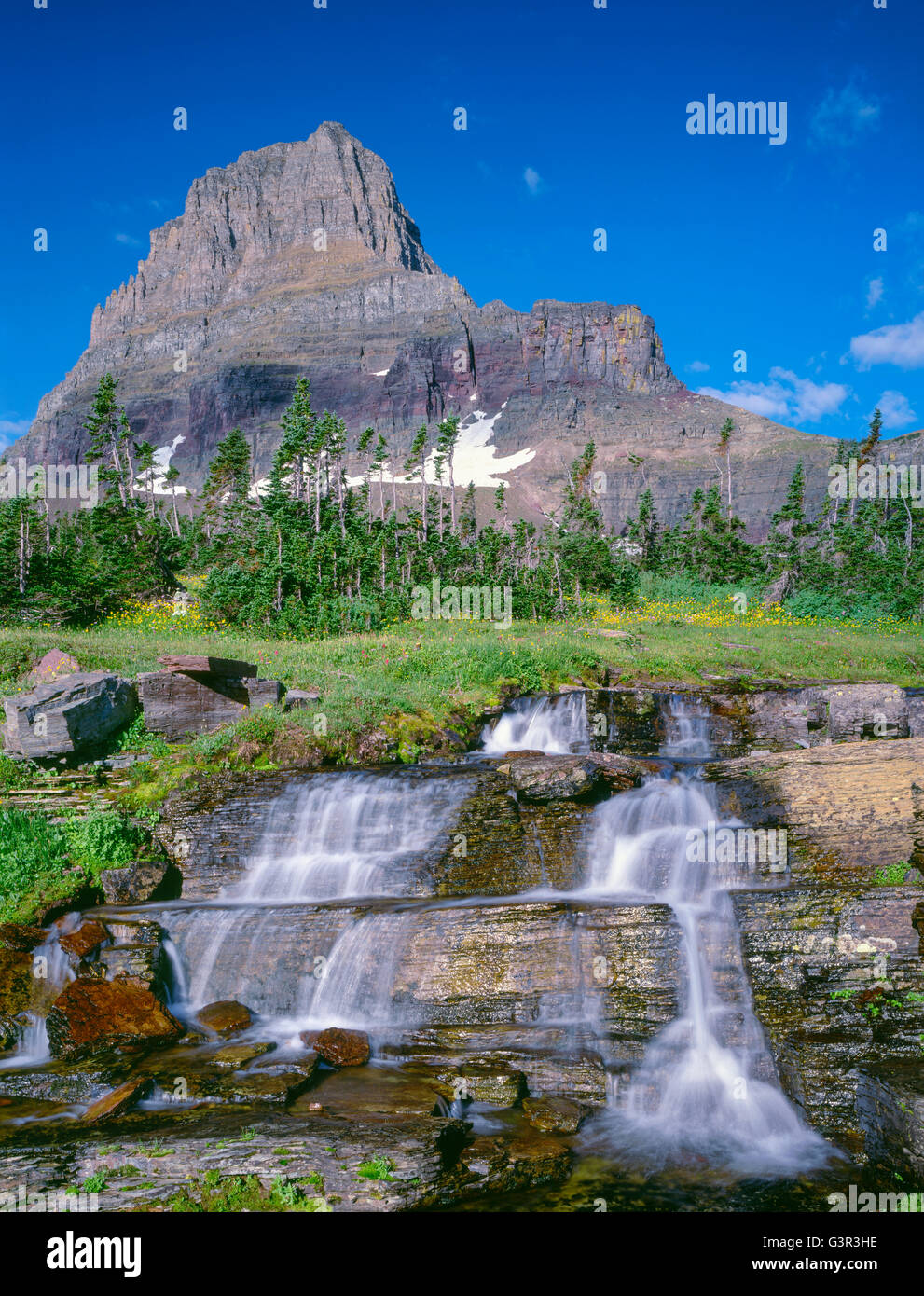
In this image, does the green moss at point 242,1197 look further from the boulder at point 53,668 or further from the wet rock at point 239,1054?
the boulder at point 53,668

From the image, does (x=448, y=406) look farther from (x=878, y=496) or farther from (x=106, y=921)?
(x=106, y=921)

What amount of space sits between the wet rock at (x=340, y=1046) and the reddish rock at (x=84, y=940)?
343 centimetres

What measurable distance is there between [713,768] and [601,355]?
192 metres

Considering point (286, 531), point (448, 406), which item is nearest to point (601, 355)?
point (448, 406)

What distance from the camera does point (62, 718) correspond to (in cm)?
1416

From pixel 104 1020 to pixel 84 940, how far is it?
1.24m

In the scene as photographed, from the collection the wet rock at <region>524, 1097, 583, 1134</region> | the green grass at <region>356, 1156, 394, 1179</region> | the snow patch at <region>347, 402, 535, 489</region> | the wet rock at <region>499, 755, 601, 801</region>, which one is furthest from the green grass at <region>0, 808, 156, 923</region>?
the snow patch at <region>347, 402, 535, 489</region>

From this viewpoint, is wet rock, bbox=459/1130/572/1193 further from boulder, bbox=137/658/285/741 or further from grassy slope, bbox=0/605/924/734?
boulder, bbox=137/658/285/741

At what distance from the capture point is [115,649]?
19969 mm

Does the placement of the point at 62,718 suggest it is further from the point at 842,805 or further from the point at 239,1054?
the point at 842,805

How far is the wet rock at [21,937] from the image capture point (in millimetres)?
10359

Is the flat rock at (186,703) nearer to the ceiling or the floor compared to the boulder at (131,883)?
nearer to the ceiling

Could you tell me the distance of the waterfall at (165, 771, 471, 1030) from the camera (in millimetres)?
10352

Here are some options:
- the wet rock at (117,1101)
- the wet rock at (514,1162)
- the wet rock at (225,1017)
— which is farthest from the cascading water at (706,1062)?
the wet rock at (117,1101)
